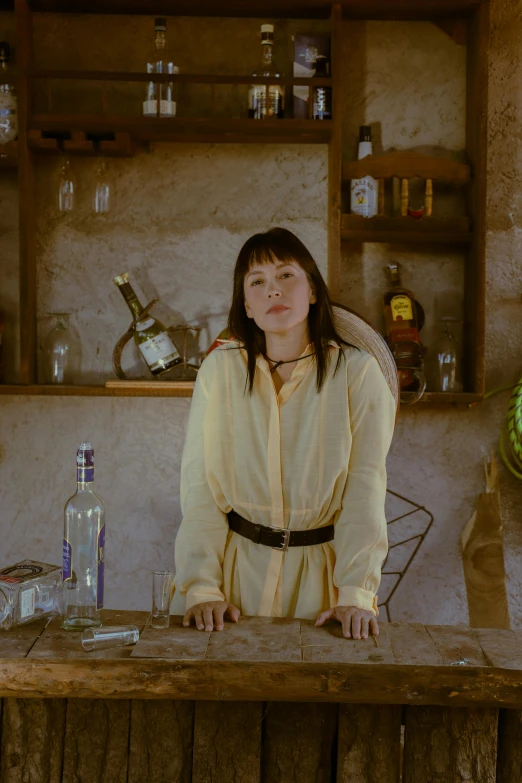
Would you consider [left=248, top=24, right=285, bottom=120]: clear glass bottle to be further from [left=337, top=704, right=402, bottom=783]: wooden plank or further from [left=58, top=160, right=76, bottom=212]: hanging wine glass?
[left=337, top=704, right=402, bottom=783]: wooden plank

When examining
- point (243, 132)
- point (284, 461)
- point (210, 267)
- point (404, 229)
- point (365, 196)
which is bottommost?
point (284, 461)

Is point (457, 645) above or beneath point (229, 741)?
above

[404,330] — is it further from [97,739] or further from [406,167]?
[97,739]

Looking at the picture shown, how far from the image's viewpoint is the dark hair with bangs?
1776 mm

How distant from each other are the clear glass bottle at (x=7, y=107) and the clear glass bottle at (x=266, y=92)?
761 mm

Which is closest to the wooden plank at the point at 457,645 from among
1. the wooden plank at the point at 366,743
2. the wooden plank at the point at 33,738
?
the wooden plank at the point at 366,743

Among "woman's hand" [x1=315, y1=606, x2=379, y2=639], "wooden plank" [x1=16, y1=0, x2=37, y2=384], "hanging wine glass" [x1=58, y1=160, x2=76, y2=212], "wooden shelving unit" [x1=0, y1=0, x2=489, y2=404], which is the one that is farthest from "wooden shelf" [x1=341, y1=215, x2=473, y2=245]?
"woman's hand" [x1=315, y1=606, x2=379, y2=639]

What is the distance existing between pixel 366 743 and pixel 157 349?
163 centimetres

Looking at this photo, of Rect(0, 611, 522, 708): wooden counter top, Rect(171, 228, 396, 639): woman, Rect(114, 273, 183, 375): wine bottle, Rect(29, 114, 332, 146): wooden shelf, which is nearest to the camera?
Rect(0, 611, 522, 708): wooden counter top

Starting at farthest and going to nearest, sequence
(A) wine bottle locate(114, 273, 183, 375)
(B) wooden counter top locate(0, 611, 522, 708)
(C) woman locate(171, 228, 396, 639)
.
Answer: (A) wine bottle locate(114, 273, 183, 375)
(C) woman locate(171, 228, 396, 639)
(B) wooden counter top locate(0, 611, 522, 708)

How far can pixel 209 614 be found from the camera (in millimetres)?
1450

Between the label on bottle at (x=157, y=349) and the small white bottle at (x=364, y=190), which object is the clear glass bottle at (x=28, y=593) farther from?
the small white bottle at (x=364, y=190)

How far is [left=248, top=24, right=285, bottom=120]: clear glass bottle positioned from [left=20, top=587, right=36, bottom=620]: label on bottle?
1729 millimetres

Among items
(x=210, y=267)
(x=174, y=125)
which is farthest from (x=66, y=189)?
(x=210, y=267)
